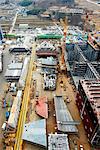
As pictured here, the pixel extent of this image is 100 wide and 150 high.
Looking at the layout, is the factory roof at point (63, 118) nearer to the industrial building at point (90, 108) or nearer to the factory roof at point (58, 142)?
the factory roof at point (58, 142)

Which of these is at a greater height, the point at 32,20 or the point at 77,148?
the point at 32,20

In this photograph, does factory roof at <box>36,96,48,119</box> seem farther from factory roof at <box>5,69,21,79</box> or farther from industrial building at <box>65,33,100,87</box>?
factory roof at <box>5,69,21,79</box>

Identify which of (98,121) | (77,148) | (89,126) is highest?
(98,121)

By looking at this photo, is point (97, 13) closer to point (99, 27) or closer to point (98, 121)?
point (99, 27)

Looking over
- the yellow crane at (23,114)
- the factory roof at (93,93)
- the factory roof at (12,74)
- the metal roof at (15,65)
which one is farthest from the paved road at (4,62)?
the factory roof at (93,93)

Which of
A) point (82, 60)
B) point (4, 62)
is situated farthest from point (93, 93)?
point (4, 62)

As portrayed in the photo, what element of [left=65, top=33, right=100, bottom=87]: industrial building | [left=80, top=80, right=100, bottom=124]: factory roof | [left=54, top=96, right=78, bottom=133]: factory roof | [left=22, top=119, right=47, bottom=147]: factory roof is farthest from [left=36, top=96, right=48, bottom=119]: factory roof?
[left=65, top=33, right=100, bottom=87]: industrial building

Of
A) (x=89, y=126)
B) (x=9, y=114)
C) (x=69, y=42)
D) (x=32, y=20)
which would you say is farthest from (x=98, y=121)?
(x=32, y=20)
